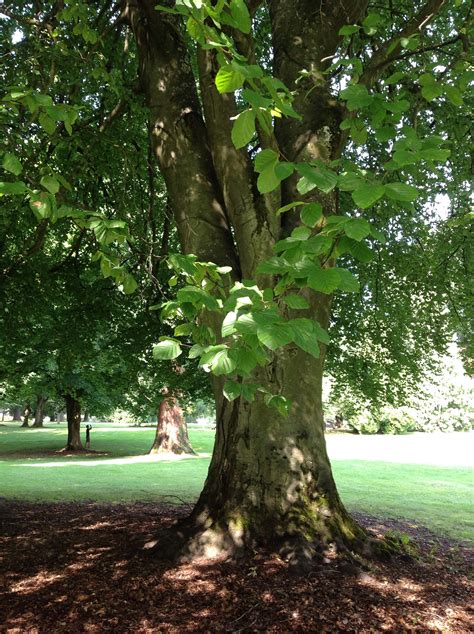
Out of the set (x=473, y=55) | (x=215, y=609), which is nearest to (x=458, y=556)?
(x=215, y=609)

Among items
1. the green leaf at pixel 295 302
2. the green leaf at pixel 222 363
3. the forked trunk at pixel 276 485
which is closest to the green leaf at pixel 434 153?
the green leaf at pixel 295 302

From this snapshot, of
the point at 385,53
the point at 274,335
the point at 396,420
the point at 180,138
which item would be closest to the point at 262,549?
the point at 274,335

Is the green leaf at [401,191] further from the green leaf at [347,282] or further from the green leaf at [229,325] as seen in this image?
the green leaf at [229,325]

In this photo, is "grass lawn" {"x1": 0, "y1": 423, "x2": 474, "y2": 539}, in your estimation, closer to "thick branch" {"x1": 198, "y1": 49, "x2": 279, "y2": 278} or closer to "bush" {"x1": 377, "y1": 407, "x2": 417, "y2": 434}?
"bush" {"x1": 377, "y1": 407, "x2": 417, "y2": 434}

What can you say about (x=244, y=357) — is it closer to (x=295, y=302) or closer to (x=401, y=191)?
(x=295, y=302)

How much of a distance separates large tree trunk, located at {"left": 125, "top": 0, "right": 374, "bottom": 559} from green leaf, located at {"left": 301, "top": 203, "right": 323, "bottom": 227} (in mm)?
1916

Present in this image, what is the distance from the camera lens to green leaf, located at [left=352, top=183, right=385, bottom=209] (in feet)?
6.51

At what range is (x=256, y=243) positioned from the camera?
4379 mm

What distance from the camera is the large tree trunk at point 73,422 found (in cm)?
2416

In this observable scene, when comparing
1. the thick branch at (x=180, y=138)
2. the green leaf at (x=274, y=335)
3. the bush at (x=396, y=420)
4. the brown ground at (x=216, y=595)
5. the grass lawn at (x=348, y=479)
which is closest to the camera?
the green leaf at (x=274, y=335)

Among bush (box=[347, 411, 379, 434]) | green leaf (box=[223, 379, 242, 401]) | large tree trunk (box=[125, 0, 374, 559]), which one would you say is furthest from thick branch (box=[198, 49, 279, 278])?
bush (box=[347, 411, 379, 434])

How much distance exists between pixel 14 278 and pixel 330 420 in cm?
4260

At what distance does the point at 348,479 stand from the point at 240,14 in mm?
14214

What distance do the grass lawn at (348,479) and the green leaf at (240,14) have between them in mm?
7398
